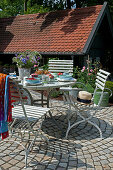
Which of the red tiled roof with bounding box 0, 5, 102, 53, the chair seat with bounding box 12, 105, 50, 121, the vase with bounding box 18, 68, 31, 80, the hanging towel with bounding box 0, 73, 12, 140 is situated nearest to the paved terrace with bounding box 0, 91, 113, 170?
the chair seat with bounding box 12, 105, 50, 121

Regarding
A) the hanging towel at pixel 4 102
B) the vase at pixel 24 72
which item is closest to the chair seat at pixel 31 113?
the hanging towel at pixel 4 102

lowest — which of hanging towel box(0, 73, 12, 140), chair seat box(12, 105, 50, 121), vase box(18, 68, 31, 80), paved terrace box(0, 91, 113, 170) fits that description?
paved terrace box(0, 91, 113, 170)

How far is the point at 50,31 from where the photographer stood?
467 inches

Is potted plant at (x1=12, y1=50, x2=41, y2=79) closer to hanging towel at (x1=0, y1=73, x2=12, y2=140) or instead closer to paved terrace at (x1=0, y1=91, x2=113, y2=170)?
paved terrace at (x1=0, y1=91, x2=113, y2=170)

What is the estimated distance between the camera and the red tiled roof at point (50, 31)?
10310 mm

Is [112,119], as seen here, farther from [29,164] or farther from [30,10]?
[30,10]

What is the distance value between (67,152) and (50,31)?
378 inches

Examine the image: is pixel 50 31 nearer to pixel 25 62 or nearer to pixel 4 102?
pixel 25 62

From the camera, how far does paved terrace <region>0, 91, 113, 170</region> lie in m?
3.03

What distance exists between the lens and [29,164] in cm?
304

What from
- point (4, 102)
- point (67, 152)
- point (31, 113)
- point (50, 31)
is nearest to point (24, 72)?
point (31, 113)

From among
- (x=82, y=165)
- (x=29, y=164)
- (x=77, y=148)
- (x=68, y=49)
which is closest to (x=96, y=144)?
(x=77, y=148)

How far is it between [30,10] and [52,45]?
9340 mm

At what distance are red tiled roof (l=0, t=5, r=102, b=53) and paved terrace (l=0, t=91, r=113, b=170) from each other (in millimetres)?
5972
